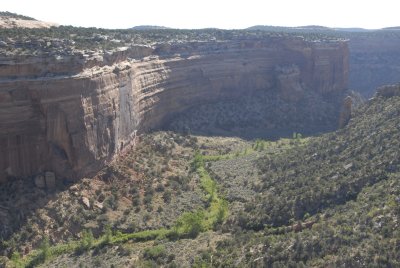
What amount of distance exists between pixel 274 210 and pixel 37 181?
61.8ft

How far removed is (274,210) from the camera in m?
41.6

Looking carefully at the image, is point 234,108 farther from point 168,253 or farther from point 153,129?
point 168,253

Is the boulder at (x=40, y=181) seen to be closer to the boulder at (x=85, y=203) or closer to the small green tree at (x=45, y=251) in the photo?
the boulder at (x=85, y=203)

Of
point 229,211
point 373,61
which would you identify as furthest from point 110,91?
point 373,61

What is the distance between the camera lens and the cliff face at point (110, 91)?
4178 centimetres

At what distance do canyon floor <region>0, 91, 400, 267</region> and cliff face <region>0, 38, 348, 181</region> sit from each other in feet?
7.81

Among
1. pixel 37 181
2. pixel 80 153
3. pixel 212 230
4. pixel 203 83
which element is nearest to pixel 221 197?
pixel 212 230

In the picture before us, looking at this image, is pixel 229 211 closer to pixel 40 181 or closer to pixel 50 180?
pixel 50 180

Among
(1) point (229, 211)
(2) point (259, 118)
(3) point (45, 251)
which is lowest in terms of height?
(1) point (229, 211)

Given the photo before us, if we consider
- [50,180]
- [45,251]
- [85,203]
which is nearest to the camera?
[45,251]

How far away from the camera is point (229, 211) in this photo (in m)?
46.8

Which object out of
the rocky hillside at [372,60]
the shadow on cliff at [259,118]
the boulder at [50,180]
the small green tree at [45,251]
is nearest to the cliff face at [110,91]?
the boulder at [50,180]

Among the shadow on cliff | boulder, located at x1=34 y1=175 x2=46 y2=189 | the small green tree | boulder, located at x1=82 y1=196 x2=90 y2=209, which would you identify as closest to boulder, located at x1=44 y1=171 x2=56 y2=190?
boulder, located at x1=34 y1=175 x2=46 y2=189

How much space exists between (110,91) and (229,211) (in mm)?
15990
